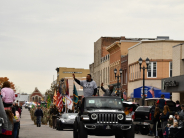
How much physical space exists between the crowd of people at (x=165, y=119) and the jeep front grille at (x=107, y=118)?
4.24 metres

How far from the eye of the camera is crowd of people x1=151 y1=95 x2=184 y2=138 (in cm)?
2006

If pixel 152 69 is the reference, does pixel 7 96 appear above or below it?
below

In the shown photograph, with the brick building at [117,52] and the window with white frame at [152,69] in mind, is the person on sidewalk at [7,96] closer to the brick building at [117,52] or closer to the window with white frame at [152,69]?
the window with white frame at [152,69]

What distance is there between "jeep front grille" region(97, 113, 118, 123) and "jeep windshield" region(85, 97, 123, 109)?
65 cm

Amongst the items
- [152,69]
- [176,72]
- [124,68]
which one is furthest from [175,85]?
[124,68]

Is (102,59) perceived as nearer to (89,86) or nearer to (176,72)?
(176,72)

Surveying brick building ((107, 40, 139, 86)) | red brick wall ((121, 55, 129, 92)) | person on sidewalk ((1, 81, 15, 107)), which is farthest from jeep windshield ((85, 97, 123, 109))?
brick building ((107, 40, 139, 86))

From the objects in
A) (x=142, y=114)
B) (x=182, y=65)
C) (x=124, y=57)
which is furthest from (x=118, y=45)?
(x=142, y=114)

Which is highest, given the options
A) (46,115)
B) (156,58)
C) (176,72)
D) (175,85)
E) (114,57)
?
(114,57)

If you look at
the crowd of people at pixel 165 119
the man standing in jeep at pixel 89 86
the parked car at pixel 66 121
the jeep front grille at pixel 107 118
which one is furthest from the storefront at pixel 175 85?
the jeep front grille at pixel 107 118

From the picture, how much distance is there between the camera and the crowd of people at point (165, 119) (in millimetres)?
20062

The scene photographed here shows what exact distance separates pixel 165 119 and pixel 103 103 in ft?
19.5

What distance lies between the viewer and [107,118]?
16.5 m

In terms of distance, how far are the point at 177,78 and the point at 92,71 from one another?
57062 millimetres
